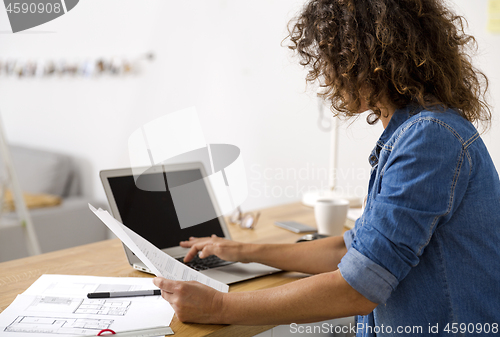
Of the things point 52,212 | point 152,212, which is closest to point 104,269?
point 152,212

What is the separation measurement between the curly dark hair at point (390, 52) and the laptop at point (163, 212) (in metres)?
0.45

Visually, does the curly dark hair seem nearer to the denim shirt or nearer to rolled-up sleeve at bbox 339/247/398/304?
the denim shirt

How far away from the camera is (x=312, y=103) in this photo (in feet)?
6.38

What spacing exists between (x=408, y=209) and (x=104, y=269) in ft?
2.21

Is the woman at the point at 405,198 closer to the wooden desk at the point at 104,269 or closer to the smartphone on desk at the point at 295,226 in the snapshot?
the wooden desk at the point at 104,269

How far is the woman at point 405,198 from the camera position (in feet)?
2.03

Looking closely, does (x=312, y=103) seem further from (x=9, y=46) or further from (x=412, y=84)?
(x=9, y=46)

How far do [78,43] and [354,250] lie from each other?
3.06 meters

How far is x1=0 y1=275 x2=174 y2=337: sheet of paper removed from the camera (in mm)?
682

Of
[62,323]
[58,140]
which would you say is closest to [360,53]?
[62,323]

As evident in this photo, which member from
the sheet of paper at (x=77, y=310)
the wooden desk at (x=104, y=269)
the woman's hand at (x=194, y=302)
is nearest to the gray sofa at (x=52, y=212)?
the wooden desk at (x=104, y=269)

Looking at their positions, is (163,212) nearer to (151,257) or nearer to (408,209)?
(151,257)

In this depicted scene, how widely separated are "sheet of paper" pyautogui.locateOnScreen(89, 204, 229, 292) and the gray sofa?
4.79ft

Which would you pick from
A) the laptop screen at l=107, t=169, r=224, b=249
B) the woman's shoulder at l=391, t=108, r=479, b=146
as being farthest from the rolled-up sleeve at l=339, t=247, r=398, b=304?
the laptop screen at l=107, t=169, r=224, b=249
